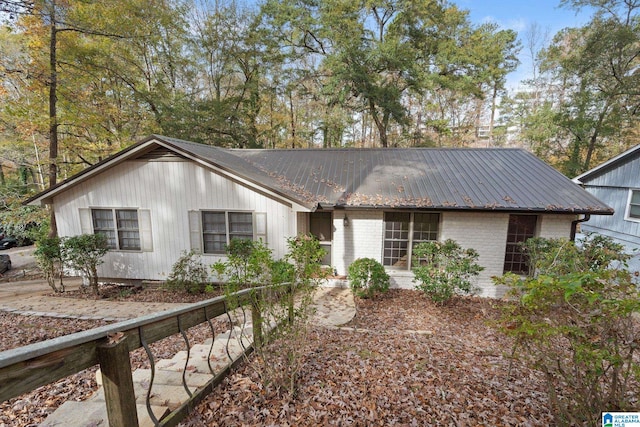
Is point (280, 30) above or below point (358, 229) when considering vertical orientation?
above

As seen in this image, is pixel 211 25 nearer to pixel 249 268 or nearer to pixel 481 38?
pixel 481 38

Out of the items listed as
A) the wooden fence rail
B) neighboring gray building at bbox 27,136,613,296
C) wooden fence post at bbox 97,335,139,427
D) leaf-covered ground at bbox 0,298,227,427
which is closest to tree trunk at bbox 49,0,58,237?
neighboring gray building at bbox 27,136,613,296

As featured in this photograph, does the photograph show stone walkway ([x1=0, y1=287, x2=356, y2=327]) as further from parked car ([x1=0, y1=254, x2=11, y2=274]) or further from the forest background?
the forest background

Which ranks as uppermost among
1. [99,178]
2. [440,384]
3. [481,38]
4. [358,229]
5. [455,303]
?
[481,38]

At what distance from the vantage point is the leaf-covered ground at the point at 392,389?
8.89 feet

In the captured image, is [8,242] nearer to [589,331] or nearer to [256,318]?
[256,318]

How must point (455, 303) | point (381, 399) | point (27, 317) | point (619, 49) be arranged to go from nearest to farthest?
1. point (381, 399)
2. point (27, 317)
3. point (455, 303)
4. point (619, 49)

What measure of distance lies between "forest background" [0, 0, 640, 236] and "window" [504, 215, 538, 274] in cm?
1085

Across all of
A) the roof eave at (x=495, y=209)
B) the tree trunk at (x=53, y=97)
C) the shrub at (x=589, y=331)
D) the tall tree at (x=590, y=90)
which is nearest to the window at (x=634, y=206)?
the tall tree at (x=590, y=90)

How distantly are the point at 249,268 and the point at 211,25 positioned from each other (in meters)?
21.3

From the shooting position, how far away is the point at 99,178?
28.4 ft

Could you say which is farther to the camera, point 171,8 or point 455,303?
point 171,8

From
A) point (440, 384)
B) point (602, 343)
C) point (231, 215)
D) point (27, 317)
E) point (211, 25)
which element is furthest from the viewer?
point (211, 25)

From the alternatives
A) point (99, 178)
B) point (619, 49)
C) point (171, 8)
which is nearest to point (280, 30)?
point (171, 8)
